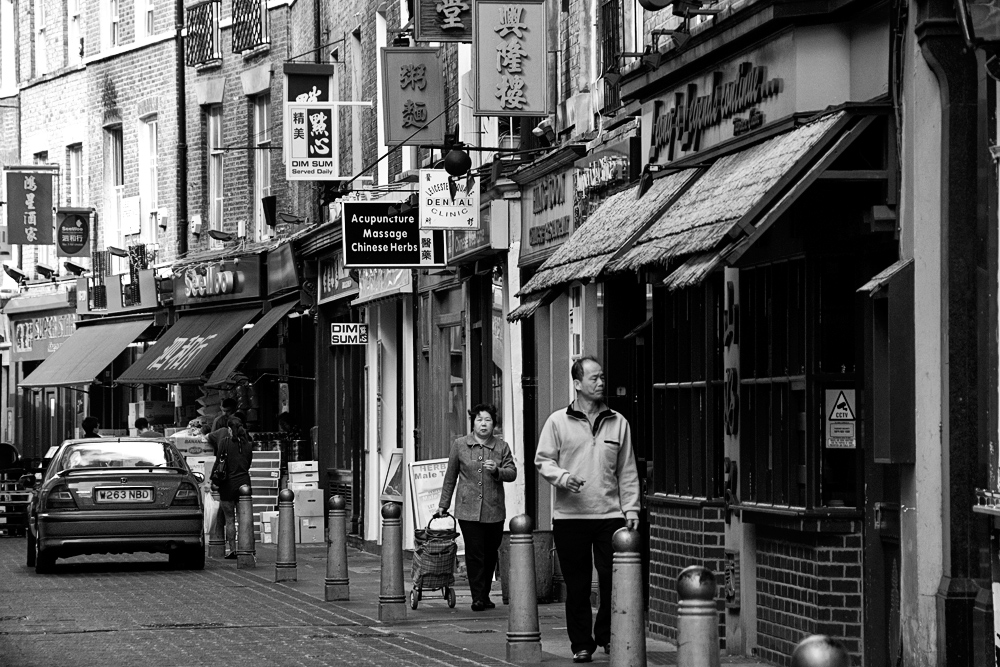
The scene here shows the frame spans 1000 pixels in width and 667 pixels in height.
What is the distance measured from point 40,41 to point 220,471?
19857 mm

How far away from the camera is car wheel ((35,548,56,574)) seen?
21344 mm

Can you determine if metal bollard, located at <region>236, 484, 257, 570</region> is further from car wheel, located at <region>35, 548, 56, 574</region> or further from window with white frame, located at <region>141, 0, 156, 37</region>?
window with white frame, located at <region>141, 0, 156, 37</region>

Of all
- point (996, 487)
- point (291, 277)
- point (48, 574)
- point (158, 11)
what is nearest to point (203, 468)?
point (291, 277)

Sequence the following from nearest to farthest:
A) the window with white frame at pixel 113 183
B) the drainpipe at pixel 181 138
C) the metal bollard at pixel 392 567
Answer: the metal bollard at pixel 392 567
the drainpipe at pixel 181 138
the window with white frame at pixel 113 183

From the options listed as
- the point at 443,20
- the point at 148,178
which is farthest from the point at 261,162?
the point at 443,20

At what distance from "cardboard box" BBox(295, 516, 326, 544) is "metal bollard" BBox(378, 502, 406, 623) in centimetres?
1157

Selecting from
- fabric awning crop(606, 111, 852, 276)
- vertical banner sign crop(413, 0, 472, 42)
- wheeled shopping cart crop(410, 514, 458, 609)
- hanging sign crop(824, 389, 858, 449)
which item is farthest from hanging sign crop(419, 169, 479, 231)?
hanging sign crop(824, 389, 858, 449)

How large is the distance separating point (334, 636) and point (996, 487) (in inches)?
255

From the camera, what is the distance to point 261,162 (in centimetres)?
3191

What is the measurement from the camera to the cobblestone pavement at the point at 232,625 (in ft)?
43.1

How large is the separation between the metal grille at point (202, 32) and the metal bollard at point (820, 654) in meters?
29.1

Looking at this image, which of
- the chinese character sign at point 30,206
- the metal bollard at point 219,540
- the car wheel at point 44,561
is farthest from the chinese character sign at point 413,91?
the chinese character sign at point 30,206

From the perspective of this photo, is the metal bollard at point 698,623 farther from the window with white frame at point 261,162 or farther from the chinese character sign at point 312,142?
the window with white frame at point 261,162

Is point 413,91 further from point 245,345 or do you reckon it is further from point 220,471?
point 245,345
